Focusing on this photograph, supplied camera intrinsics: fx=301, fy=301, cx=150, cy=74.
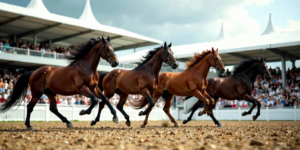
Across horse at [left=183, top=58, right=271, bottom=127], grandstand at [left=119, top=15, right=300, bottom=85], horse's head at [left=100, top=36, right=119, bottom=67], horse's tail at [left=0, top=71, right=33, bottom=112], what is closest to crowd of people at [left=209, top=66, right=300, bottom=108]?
grandstand at [left=119, top=15, right=300, bottom=85]

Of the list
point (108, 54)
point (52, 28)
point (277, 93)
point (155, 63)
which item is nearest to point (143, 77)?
point (155, 63)

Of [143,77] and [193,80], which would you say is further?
[193,80]

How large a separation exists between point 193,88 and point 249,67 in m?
3.72

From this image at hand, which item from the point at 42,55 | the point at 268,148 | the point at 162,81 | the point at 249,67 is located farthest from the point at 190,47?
the point at 268,148

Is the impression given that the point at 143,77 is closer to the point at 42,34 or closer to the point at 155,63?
the point at 155,63

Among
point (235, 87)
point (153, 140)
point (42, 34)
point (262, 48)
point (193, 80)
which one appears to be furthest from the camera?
point (42, 34)

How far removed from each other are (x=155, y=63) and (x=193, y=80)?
5.01 ft

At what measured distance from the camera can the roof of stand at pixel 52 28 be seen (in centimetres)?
2298

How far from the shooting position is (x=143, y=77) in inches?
377

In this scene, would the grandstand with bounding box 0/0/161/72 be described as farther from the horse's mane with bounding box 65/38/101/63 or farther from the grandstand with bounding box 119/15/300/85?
the horse's mane with bounding box 65/38/101/63

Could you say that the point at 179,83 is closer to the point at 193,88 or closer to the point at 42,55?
the point at 193,88

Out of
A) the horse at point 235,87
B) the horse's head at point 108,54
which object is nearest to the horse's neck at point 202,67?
the horse at point 235,87

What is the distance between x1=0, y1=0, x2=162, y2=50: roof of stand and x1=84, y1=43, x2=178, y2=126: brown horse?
48.9 feet

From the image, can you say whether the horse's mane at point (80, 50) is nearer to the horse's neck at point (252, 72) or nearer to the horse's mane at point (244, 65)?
the horse's mane at point (244, 65)
